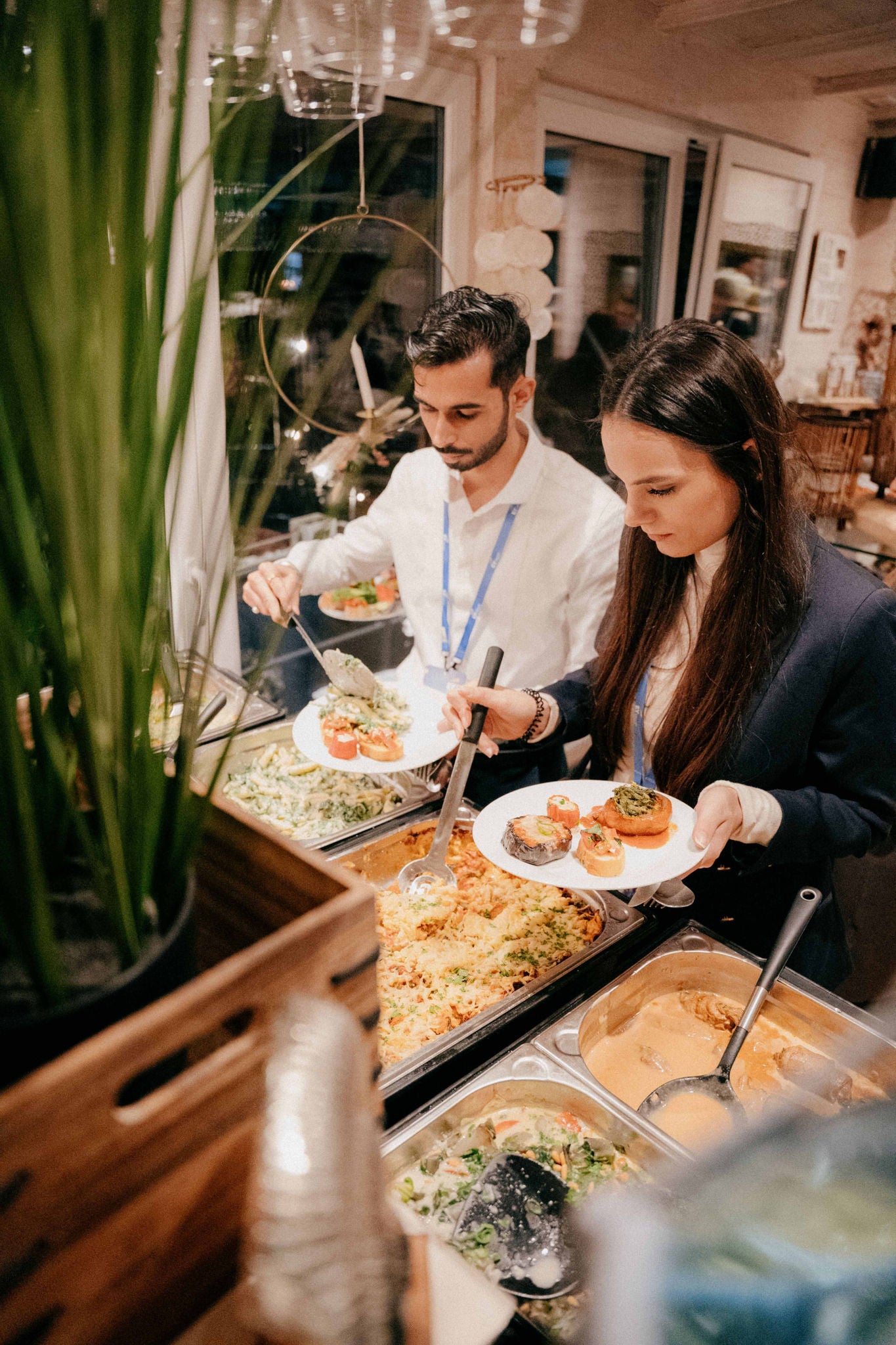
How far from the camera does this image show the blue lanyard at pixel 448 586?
2.62m

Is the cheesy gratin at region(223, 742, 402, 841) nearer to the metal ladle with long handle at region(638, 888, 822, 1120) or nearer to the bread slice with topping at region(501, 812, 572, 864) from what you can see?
the bread slice with topping at region(501, 812, 572, 864)

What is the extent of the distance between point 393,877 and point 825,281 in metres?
6.22

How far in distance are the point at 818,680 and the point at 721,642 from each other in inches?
7.7

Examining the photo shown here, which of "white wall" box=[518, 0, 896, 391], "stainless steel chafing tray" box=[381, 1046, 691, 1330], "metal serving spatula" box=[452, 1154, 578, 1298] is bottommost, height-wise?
"stainless steel chafing tray" box=[381, 1046, 691, 1330]

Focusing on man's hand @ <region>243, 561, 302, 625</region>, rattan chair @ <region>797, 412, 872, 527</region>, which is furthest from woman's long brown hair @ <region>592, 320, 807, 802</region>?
rattan chair @ <region>797, 412, 872, 527</region>

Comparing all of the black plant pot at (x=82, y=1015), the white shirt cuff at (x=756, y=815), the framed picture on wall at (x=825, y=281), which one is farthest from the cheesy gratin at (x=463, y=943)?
the framed picture on wall at (x=825, y=281)

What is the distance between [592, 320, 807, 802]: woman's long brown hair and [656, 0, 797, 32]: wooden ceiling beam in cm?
304

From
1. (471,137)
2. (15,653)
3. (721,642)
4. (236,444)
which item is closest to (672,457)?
Result: (721,642)

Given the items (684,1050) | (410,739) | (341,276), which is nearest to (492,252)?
(341,276)

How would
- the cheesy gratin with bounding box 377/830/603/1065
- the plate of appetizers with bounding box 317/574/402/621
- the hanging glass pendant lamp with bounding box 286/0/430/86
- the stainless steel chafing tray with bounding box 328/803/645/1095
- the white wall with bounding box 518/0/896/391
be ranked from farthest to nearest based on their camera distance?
the white wall with bounding box 518/0/896/391 → the plate of appetizers with bounding box 317/574/402/621 → the hanging glass pendant lamp with bounding box 286/0/430/86 → the cheesy gratin with bounding box 377/830/603/1065 → the stainless steel chafing tray with bounding box 328/803/645/1095

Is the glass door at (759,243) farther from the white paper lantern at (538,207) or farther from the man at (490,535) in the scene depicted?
the man at (490,535)

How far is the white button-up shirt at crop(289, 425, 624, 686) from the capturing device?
8.58 ft

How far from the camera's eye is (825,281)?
618 centimetres

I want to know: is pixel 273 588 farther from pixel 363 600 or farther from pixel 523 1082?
pixel 523 1082
